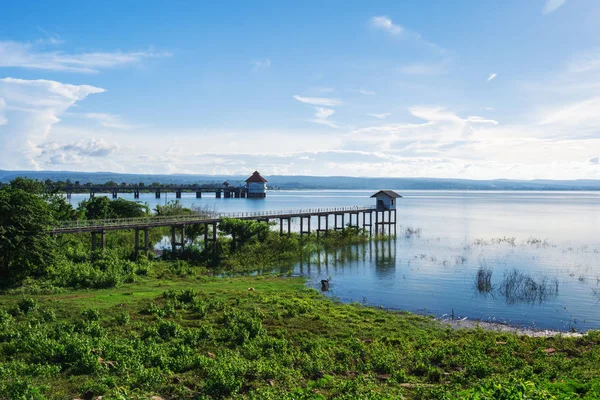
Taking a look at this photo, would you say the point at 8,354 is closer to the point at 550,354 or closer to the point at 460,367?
the point at 460,367

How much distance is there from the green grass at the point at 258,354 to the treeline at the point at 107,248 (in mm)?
5015

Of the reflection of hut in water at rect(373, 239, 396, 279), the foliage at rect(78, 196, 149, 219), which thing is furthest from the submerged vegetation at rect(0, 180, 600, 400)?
the foliage at rect(78, 196, 149, 219)

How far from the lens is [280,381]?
16.0 meters

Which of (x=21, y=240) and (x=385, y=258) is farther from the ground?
(x=21, y=240)

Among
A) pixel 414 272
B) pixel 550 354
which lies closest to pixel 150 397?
pixel 550 354

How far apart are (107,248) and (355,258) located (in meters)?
26.8

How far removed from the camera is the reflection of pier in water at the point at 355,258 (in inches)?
1935

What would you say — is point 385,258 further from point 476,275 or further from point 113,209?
point 113,209

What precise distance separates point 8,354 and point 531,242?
223 ft

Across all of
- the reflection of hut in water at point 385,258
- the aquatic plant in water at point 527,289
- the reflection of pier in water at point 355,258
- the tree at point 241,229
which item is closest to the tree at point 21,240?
the tree at point 241,229

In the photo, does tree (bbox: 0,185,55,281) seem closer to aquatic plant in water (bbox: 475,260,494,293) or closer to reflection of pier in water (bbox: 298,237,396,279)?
reflection of pier in water (bbox: 298,237,396,279)

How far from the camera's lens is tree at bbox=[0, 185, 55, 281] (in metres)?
34.3

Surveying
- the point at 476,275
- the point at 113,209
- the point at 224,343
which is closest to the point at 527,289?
the point at 476,275

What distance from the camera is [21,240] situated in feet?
113
